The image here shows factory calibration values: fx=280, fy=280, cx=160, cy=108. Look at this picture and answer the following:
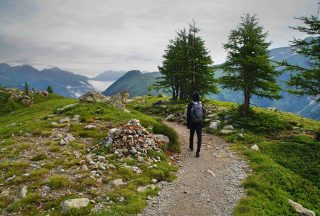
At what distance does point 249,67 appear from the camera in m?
26.5

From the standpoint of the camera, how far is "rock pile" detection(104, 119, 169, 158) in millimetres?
15065

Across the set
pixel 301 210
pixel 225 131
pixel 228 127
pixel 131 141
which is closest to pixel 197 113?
pixel 131 141

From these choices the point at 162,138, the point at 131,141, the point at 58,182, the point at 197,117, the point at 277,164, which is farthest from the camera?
the point at 162,138

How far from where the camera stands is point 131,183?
12.0 metres

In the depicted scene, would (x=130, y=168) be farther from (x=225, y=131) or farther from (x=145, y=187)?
(x=225, y=131)

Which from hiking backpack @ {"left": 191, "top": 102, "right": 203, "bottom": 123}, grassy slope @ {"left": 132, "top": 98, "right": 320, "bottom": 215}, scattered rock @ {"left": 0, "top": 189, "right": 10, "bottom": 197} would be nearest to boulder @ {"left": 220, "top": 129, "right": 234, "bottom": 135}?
grassy slope @ {"left": 132, "top": 98, "right": 320, "bottom": 215}

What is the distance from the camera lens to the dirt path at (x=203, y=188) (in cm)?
1041

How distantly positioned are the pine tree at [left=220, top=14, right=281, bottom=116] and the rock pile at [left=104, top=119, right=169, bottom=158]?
13.5 m

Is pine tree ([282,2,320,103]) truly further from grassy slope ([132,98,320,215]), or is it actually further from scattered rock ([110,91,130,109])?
scattered rock ([110,91,130,109])

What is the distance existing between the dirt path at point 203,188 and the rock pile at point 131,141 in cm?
208

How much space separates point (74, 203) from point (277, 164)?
11307mm

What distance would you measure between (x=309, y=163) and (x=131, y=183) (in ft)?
37.2

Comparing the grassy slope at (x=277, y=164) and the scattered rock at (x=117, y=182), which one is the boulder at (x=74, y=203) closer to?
the scattered rock at (x=117, y=182)

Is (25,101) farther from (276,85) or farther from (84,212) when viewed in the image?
(84,212)
